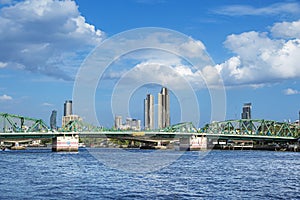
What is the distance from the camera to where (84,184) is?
5203cm

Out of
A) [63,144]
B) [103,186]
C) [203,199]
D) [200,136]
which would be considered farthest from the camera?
[200,136]

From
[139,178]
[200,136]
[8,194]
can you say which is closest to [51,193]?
[8,194]

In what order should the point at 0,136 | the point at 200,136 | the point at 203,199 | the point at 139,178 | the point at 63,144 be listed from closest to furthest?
the point at 203,199
the point at 139,178
the point at 0,136
the point at 63,144
the point at 200,136

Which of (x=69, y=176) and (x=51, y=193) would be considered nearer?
(x=51, y=193)

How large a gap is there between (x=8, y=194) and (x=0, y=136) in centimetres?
12109

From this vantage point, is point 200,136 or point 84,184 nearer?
point 84,184

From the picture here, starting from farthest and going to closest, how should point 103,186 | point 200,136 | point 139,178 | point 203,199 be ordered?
point 200,136 < point 139,178 < point 103,186 < point 203,199

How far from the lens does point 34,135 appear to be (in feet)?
541

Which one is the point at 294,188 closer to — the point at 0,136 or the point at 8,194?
the point at 8,194

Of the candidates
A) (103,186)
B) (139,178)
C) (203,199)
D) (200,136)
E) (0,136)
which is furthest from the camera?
(200,136)

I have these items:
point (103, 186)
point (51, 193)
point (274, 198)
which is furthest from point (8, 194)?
point (274, 198)

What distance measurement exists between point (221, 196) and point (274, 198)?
4.46 meters

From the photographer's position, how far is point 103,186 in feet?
165

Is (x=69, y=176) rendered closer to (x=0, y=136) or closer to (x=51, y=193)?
(x=51, y=193)
